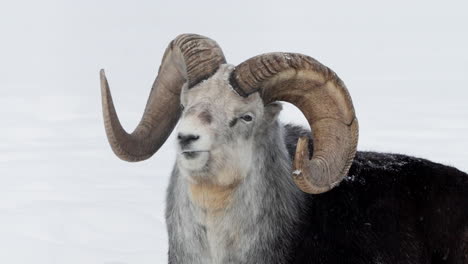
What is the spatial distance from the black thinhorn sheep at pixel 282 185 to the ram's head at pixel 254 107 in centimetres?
1

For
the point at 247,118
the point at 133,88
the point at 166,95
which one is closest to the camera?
the point at 247,118

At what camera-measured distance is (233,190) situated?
8.18m

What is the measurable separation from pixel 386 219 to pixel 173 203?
1.98m

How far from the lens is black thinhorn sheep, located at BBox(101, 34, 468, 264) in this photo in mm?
8031

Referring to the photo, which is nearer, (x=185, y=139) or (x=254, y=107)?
(x=185, y=139)

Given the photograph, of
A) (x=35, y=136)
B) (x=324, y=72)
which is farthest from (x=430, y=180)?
(x=35, y=136)

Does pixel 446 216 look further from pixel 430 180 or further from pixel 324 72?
pixel 324 72

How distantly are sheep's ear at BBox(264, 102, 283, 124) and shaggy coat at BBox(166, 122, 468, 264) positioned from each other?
0.32 feet

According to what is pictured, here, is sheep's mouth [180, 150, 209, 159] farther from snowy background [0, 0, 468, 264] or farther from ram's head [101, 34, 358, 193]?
snowy background [0, 0, 468, 264]

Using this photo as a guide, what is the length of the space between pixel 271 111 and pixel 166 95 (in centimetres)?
126

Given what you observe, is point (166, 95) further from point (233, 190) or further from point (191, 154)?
point (191, 154)

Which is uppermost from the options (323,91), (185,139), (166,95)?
(323,91)

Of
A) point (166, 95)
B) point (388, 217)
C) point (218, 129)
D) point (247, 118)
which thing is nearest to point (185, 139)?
point (218, 129)

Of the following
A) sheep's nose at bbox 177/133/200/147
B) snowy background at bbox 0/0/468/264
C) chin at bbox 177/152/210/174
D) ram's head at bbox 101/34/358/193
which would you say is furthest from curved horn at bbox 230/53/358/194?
snowy background at bbox 0/0/468/264
